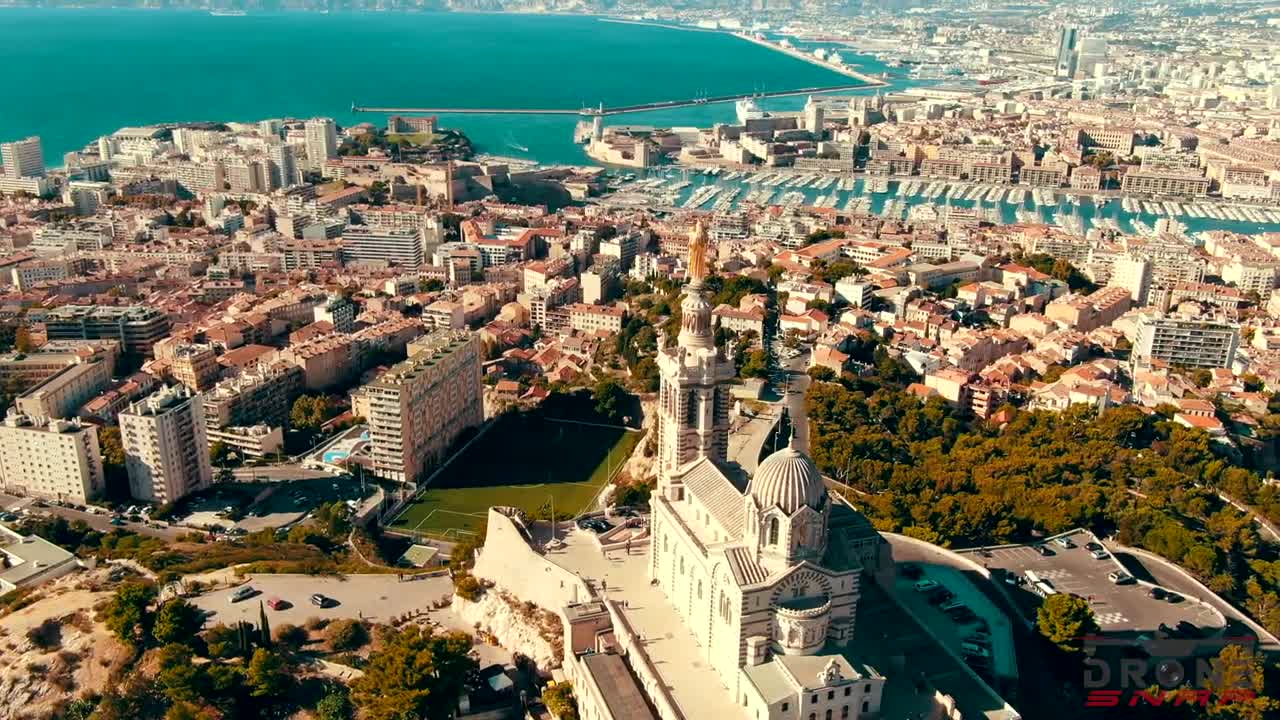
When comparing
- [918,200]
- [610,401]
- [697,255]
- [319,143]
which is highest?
[697,255]

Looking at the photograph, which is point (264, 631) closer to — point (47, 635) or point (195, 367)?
point (47, 635)

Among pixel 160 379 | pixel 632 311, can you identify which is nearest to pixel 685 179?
pixel 632 311

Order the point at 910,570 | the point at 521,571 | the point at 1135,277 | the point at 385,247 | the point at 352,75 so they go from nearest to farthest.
Result: the point at 910,570, the point at 521,571, the point at 1135,277, the point at 385,247, the point at 352,75

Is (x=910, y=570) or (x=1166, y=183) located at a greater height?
(x=910, y=570)

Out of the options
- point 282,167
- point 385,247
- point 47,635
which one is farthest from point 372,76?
point 47,635

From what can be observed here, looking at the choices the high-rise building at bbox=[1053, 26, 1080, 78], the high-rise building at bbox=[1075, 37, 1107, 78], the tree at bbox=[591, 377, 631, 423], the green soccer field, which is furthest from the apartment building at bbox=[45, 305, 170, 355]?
the high-rise building at bbox=[1053, 26, 1080, 78]

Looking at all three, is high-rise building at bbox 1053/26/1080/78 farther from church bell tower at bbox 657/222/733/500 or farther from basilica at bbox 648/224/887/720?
basilica at bbox 648/224/887/720
